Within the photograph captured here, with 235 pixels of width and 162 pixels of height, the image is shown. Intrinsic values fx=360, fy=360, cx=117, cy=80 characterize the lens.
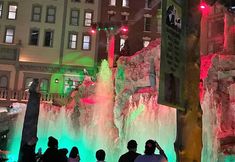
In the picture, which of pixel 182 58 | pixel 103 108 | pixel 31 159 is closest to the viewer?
pixel 182 58

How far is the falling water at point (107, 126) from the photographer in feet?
58.1

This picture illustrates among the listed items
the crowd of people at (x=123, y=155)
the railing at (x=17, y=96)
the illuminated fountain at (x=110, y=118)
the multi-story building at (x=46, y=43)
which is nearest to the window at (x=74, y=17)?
the multi-story building at (x=46, y=43)

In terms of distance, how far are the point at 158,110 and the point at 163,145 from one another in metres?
2.24

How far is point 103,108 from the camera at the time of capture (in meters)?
23.8

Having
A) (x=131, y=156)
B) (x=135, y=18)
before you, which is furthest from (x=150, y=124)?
(x=135, y=18)

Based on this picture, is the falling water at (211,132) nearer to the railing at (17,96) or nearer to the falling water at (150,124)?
the falling water at (150,124)

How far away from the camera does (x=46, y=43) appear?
42.1 meters

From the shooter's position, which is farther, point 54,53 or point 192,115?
point 54,53

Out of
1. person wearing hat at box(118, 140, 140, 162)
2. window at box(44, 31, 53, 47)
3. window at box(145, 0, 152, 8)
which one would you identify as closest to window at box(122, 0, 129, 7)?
window at box(145, 0, 152, 8)

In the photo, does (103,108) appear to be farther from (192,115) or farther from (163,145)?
(192,115)

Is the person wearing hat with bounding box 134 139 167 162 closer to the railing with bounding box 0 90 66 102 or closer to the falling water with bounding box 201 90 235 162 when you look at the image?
the falling water with bounding box 201 90 235 162

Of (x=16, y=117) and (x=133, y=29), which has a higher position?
(x=133, y=29)

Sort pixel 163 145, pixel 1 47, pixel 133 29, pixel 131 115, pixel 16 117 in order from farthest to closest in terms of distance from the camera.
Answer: pixel 133 29 < pixel 1 47 < pixel 16 117 < pixel 131 115 < pixel 163 145

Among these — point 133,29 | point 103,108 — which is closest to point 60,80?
point 133,29
